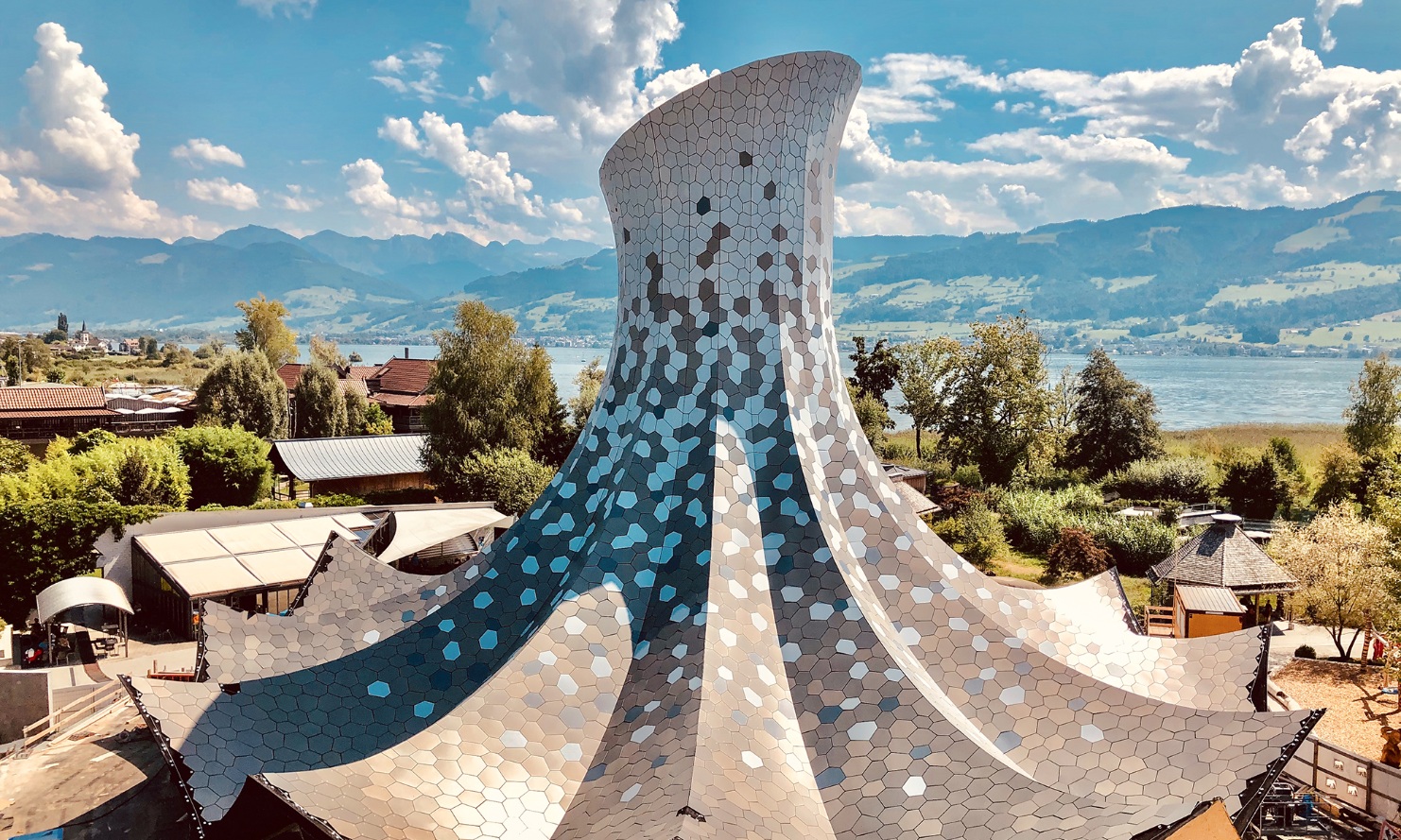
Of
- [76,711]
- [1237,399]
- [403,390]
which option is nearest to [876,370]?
[403,390]

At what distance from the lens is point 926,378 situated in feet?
160

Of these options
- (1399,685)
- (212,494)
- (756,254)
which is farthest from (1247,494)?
(212,494)

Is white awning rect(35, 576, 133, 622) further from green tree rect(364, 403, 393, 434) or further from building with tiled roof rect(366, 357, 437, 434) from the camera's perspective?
building with tiled roof rect(366, 357, 437, 434)

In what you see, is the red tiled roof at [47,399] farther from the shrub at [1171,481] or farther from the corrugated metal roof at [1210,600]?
the corrugated metal roof at [1210,600]

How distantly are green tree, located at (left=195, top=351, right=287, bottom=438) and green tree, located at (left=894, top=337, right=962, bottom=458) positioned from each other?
33.6m

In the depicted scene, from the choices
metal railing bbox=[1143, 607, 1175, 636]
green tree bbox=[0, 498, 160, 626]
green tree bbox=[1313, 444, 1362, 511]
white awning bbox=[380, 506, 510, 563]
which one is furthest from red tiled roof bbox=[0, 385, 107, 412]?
green tree bbox=[1313, 444, 1362, 511]

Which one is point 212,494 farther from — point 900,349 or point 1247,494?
point 1247,494

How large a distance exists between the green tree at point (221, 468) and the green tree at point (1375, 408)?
48.0 meters

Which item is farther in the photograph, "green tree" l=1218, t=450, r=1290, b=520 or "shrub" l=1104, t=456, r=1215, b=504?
"shrub" l=1104, t=456, r=1215, b=504

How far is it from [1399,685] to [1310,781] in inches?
283

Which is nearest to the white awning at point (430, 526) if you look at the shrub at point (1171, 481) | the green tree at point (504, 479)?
the green tree at point (504, 479)

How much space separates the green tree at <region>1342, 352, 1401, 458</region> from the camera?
41781mm

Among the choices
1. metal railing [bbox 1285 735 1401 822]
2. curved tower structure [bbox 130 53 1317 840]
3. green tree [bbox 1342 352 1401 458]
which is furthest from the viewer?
green tree [bbox 1342 352 1401 458]

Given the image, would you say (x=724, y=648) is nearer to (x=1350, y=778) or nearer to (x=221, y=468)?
(x=1350, y=778)
